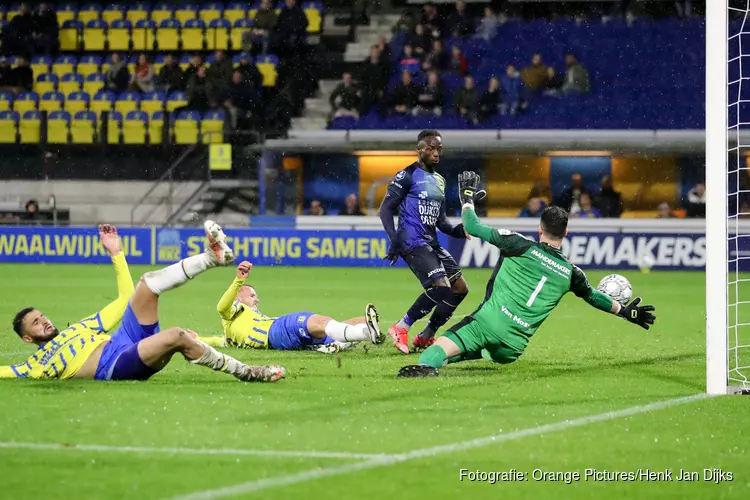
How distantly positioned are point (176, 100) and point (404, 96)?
20.7 ft

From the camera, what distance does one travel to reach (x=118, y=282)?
9.18m

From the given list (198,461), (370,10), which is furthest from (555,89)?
(198,461)

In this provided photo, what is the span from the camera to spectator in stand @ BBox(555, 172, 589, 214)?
2780cm

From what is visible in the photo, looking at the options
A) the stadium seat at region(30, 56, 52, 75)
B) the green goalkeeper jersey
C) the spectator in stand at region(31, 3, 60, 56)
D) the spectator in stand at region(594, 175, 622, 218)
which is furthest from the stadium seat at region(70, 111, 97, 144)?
the green goalkeeper jersey

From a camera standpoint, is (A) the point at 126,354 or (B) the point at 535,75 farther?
(B) the point at 535,75

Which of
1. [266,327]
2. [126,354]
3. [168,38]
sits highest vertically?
[168,38]

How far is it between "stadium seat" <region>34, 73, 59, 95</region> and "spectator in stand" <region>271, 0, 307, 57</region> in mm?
6279

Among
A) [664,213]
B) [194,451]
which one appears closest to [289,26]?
[664,213]

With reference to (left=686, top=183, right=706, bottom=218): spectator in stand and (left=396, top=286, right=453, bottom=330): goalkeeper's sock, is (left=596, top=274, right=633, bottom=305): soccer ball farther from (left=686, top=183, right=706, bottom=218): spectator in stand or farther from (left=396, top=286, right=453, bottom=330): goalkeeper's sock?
(left=686, top=183, right=706, bottom=218): spectator in stand

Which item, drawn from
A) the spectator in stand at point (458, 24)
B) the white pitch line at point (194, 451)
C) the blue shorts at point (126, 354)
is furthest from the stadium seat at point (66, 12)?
the white pitch line at point (194, 451)

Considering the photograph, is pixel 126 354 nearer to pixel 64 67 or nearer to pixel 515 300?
pixel 515 300

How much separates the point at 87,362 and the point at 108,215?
22248 mm

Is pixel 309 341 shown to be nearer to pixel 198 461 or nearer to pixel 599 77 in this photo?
pixel 198 461

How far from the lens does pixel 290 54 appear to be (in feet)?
109
